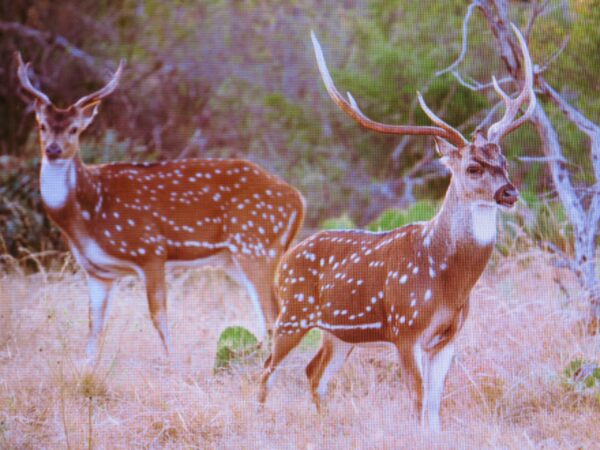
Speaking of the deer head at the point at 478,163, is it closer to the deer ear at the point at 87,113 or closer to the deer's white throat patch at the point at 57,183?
the deer ear at the point at 87,113

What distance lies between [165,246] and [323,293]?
1377mm

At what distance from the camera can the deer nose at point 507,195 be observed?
10.6 ft

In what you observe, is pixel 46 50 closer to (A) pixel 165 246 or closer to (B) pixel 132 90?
(B) pixel 132 90

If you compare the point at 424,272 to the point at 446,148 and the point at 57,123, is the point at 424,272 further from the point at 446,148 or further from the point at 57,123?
the point at 57,123

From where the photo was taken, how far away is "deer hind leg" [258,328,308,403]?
12.7 feet

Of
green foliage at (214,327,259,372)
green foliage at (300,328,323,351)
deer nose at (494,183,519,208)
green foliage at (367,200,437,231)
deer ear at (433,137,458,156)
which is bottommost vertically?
green foliage at (300,328,323,351)

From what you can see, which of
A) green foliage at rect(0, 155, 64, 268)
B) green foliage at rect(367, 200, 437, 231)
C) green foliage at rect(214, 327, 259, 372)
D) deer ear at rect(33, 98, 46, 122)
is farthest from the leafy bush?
green foliage at rect(0, 155, 64, 268)

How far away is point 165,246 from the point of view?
4.90 meters

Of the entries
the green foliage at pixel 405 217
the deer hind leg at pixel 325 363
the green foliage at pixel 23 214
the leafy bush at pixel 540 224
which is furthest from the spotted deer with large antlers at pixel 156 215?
the leafy bush at pixel 540 224

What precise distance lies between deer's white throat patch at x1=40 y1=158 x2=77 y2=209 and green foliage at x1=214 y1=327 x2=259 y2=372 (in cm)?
114

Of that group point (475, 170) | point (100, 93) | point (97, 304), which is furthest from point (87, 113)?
point (475, 170)

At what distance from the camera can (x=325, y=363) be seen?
395cm

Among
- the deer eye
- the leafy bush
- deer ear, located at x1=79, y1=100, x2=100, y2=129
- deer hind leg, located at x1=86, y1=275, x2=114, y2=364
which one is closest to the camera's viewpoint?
the deer eye

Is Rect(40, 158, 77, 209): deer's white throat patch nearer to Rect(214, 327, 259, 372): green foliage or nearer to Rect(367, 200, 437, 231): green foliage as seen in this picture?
Rect(214, 327, 259, 372): green foliage
